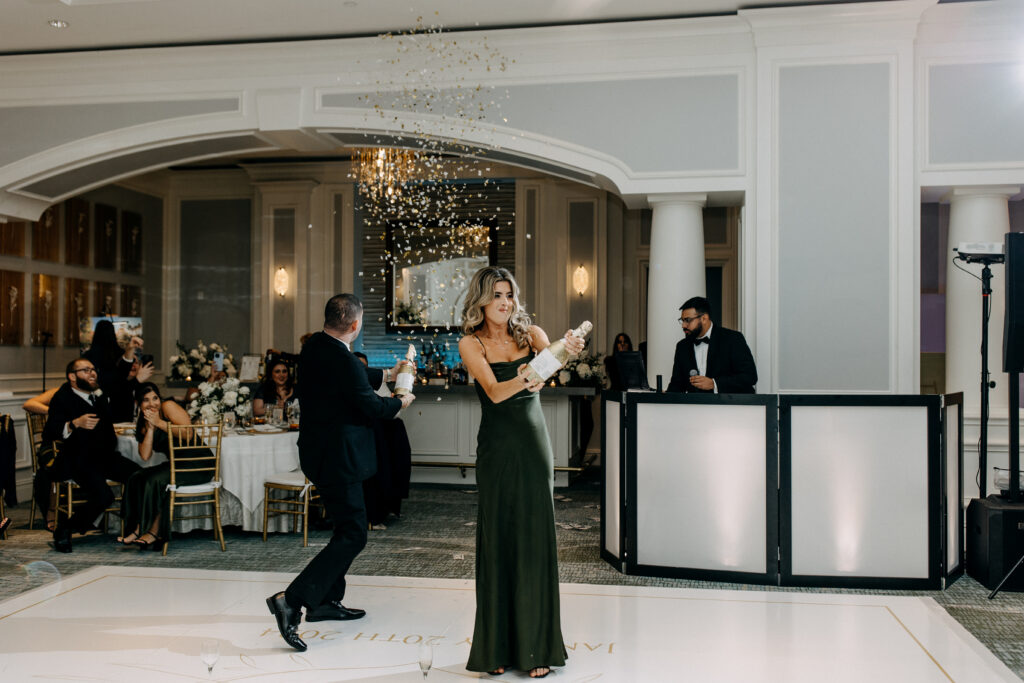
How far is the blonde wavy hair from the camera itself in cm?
357

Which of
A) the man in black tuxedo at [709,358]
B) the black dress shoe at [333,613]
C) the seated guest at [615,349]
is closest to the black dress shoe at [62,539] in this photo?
the black dress shoe at [333,613]

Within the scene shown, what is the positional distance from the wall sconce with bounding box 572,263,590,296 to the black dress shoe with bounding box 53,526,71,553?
6.43 meters

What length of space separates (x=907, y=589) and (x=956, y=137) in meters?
3.39

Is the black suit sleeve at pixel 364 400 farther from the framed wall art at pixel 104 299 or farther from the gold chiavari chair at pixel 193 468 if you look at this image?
the framed wall art at pixel 104 299

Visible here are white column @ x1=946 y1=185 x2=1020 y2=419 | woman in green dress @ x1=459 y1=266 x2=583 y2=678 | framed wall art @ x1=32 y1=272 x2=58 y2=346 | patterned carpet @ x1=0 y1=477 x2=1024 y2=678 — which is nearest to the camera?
woman in green dress @ x1=459 y1=266 x2=583 y2=678

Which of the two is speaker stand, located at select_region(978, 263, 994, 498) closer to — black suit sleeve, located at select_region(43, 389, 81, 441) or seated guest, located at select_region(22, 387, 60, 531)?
black suit sleeve, located at select_region(43, 389, 81, 441)

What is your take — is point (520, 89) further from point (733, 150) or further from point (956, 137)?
point (956, 137)

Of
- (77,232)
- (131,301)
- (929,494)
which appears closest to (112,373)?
(77,232)

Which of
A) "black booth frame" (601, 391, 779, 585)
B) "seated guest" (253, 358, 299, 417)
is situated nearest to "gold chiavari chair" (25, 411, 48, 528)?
"seated guest" (253, 358, 299, 417)

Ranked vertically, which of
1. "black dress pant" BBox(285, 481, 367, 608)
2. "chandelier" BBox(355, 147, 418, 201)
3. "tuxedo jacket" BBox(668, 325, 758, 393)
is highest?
"chandelier" BBox(355, 147, 418, 201)

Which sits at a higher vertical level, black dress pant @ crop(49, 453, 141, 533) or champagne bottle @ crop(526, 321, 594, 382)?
champagne bottle @ crop(526, 321, 594, 382)

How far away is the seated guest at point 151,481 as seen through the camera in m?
6.31

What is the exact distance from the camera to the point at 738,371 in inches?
238

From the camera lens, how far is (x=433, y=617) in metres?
4.54
